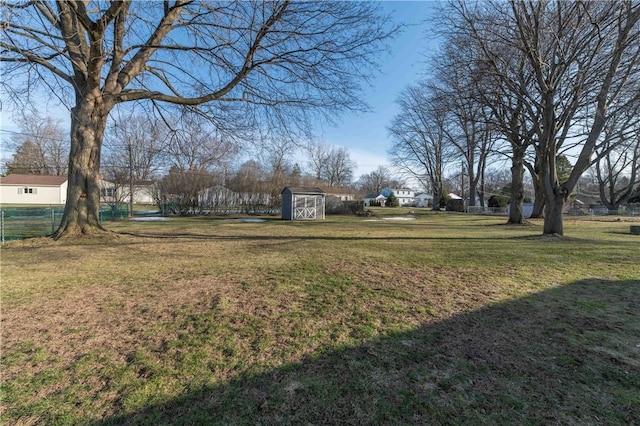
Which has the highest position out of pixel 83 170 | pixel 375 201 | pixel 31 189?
pixel 31 189

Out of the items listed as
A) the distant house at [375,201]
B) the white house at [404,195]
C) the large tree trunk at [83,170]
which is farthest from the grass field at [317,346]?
the white house at [404,195]

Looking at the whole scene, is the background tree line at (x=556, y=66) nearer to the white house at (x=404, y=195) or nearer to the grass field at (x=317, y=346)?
the grass field at (x=317, y=346)

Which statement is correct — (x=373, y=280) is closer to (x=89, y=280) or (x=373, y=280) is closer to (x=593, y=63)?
(x=89, y=280)

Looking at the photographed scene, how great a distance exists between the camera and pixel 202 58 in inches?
352

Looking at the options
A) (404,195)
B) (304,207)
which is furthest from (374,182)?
(304,207)

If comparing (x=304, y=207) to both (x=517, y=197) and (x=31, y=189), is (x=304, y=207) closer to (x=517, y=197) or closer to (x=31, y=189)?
(x=517, y=197)

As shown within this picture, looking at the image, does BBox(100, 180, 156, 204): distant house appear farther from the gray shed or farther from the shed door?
the shed door

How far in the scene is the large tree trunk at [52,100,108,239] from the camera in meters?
8.80

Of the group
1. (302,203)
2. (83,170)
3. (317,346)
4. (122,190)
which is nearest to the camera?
(317,346)

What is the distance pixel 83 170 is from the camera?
352 inches

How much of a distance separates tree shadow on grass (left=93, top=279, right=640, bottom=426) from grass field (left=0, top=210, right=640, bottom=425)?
0.01 m

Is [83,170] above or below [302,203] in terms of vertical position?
above

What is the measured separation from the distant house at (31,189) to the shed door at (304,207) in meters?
35.3

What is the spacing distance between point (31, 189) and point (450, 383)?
5456 cm
